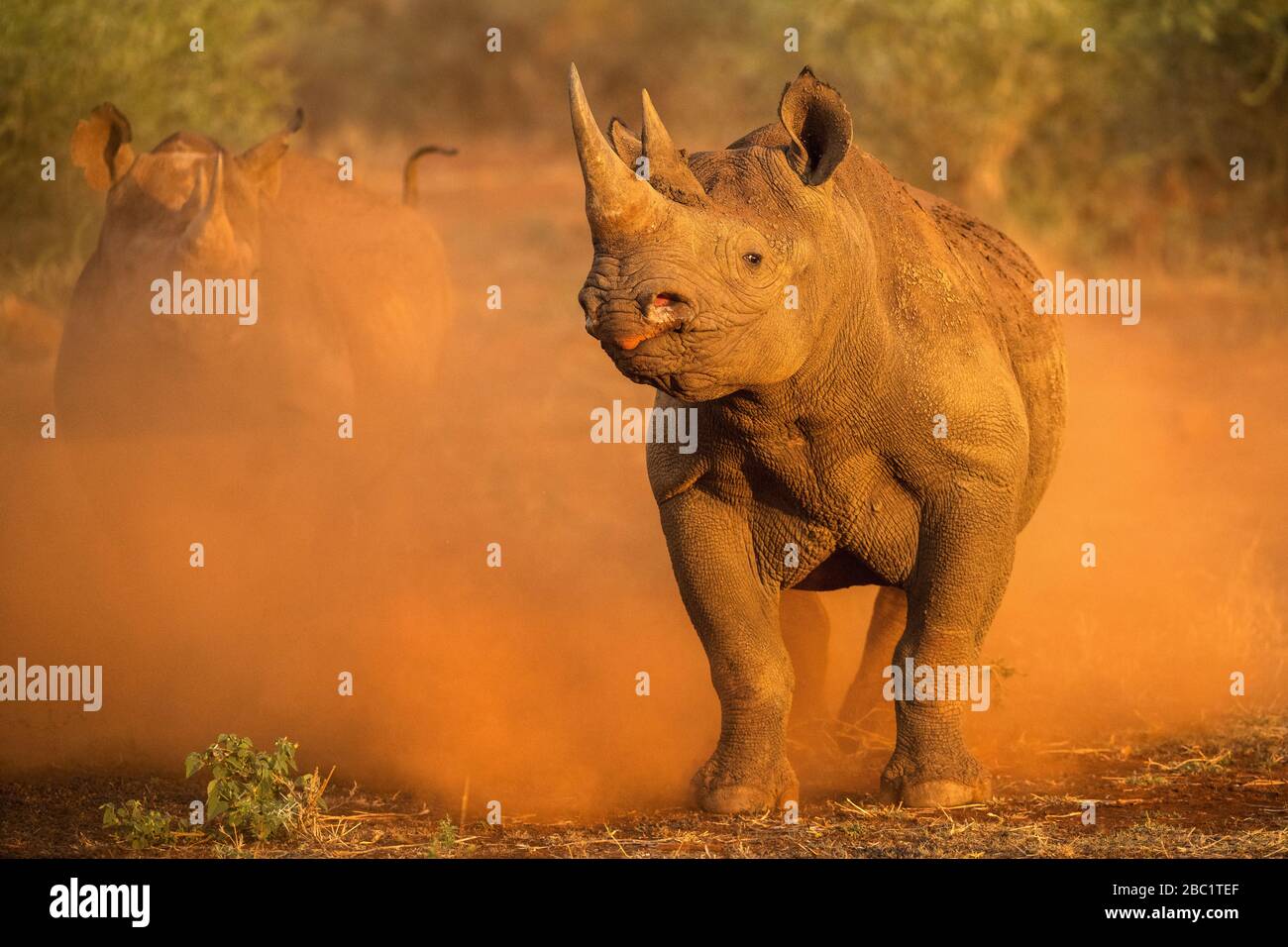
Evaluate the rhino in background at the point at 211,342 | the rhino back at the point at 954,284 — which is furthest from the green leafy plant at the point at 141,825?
the rhino in background at the point at 211,342

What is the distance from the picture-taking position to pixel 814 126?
687cm

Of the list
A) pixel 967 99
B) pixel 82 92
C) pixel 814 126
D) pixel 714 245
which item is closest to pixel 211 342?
pixel 814 126

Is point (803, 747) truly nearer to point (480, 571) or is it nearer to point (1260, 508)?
point (480, 571)

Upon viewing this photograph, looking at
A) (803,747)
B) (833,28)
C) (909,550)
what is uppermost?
(833,28)

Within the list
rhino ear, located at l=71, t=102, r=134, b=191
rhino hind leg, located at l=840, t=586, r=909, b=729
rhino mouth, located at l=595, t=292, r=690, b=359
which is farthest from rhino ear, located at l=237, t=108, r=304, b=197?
rhino mouth, located at l=595, t=292, r=690, b=359

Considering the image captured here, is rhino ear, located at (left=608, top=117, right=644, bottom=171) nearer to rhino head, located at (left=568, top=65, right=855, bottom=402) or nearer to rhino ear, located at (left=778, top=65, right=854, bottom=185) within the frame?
rhino head, located at (left=568, top=65, right=855, bottom=402)

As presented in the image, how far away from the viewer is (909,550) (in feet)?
24.2

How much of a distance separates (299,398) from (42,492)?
1.54m

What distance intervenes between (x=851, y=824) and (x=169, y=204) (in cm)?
573

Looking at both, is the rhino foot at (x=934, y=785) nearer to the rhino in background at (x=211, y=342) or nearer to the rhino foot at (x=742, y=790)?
the rhino foot at (x=742, y=790)

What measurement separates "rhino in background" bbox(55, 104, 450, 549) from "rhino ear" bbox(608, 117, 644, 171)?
14.7 feet

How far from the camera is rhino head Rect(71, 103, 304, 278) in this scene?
35.7ft

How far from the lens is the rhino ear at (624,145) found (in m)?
6.74

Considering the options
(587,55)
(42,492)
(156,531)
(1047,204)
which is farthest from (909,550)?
(587,55)
